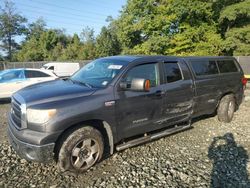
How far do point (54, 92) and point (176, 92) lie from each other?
2561mm

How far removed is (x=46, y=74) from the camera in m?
11.2

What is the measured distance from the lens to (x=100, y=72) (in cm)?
476

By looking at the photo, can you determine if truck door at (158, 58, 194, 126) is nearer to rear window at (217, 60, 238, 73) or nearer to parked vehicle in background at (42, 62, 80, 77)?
rear window at (217, 60, 238, 73)

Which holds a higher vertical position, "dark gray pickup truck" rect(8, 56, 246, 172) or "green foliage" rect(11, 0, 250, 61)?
"green foliage" rect(11, 0, 250, 61)

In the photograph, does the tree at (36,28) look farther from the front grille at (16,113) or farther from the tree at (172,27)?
the front grille at (16,113)

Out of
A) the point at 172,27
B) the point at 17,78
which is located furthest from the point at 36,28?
the point at 17,78

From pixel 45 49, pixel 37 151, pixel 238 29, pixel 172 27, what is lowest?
pixel 37 151

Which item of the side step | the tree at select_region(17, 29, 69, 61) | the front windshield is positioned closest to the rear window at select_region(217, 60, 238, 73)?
the side step

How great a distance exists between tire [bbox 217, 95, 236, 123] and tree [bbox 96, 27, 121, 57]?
39415 millimetres

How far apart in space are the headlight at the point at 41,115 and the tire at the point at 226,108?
16.1 feet

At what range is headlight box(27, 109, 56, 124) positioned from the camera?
3523 millimetres

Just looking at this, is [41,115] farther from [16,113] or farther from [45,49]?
[45,49]

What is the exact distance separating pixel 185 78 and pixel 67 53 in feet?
149

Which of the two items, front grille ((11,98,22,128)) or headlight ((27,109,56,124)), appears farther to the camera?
front grille ((11,98,22,128))
